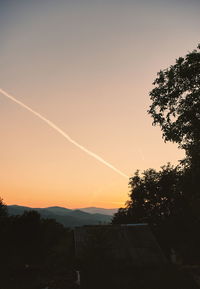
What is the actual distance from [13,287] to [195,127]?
71.9 feet

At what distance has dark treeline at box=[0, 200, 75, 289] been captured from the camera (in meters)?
31.4

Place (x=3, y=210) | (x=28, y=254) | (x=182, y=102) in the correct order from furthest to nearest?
1. (x=3, y=210)
2. (x=28, y=254)
3. (x=182, y=102)

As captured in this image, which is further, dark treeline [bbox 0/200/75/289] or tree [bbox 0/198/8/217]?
tree [bbox 0/198/8/217]

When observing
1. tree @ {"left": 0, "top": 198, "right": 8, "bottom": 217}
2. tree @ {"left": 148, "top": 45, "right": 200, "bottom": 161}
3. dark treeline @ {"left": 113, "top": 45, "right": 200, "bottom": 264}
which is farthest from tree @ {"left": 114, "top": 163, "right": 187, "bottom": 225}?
tree @ {"left": 148, "top": 45, "right": 200, "bottom": 161}

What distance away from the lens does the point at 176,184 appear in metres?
27.8

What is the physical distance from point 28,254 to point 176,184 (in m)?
30.9

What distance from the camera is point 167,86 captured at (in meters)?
19.8

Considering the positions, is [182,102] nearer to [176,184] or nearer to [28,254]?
[176,184]

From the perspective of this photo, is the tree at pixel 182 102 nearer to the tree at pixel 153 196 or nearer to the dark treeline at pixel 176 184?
the dark treeline at pixel 176 184

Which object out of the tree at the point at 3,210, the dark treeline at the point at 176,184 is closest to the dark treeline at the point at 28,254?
the tree at the point at 3,210

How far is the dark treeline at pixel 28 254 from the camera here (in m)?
31.4

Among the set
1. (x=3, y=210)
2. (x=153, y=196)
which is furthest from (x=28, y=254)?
(x=153, y=196)

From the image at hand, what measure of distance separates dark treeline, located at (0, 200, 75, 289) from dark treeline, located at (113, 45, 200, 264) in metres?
16.5

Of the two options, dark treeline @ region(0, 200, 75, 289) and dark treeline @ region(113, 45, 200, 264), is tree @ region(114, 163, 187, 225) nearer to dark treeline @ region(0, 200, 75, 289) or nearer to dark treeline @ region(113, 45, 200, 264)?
dark treeline @ region(113, 45, 200, 264)
